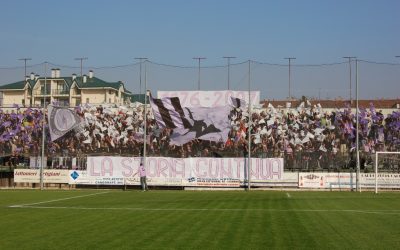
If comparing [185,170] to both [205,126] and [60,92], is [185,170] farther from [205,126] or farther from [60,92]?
[60,92]

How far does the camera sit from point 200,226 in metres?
16.2

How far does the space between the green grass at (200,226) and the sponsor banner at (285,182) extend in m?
13.5

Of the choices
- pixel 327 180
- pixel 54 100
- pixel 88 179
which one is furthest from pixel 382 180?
pixel 54 100

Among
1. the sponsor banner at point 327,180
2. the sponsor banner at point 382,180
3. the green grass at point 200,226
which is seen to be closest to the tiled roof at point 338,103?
the sponsor banner at point 327,180

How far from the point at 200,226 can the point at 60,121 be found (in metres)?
29.1

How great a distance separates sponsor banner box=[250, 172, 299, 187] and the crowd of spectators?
776 mm

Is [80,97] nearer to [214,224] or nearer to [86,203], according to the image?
[86,203]

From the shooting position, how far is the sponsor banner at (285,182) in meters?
38.0

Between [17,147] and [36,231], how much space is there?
30.6 m

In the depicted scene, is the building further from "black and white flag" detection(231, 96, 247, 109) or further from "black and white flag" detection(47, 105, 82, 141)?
"black and white flag" detection(231, 96, 247, 109)

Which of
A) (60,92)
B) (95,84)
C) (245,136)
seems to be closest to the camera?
(245,136)

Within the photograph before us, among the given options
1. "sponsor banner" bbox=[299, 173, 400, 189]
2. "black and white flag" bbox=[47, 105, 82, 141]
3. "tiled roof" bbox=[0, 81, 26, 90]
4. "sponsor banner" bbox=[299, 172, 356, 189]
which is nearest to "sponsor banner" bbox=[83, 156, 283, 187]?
"sponsor banner" bbox=[299, 172, 356, 189]

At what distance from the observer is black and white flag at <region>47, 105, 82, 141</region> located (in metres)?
42.4

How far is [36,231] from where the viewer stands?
50.1 feet
